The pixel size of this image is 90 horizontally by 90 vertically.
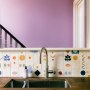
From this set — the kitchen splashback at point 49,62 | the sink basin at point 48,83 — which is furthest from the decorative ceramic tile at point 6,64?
the sink basin at point 48,83

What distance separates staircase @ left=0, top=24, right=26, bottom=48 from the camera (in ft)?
6.31

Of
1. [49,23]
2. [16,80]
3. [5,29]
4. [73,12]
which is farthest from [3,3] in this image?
[16,80]

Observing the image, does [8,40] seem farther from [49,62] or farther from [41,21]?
[49,62]

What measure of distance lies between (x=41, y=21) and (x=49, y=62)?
525 mm

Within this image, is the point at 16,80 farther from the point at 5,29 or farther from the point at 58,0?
the point at 58,0

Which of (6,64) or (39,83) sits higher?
(6,64)

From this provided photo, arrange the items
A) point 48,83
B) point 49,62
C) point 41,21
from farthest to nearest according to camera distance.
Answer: point 41,21 < point 49,62 < point 48,83

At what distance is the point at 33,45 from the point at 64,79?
520mm

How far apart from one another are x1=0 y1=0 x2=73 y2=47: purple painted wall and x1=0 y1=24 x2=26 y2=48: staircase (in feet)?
0.17

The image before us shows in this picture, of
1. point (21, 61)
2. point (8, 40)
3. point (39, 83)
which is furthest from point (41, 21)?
point (39, 83)

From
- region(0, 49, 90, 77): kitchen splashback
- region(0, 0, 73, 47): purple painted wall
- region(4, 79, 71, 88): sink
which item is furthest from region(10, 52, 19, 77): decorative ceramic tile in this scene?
region(0, 0, 73, 47): purple painted wall

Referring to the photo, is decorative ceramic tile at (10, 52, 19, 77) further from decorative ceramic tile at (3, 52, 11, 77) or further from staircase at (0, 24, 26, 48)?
staircase at (0, 24, 26, 48)

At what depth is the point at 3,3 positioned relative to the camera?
2066 millimetres

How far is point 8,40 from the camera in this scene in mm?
2066
